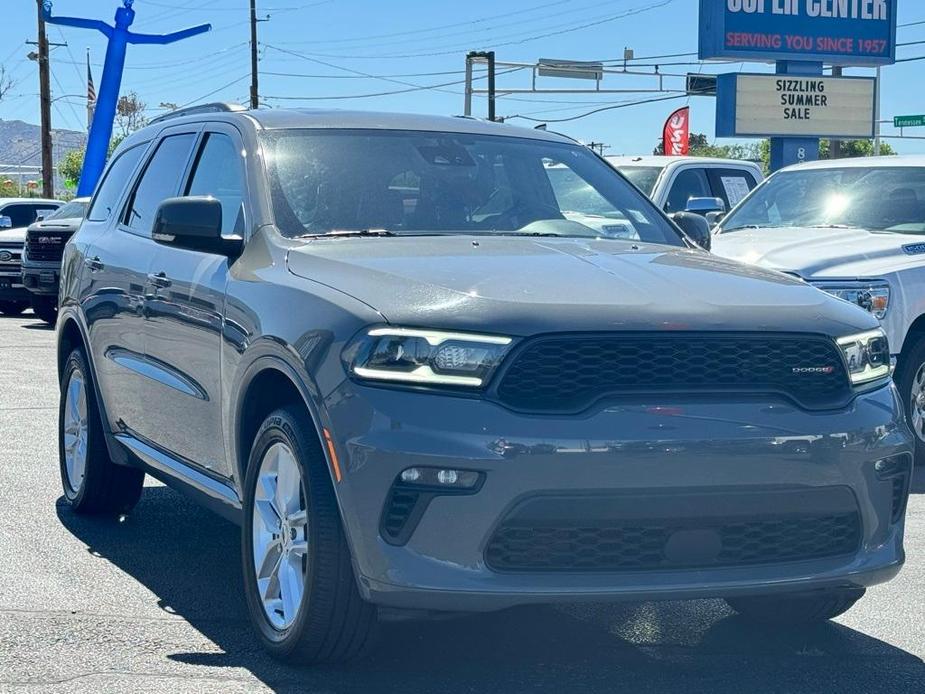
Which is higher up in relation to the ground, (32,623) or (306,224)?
(306,224)

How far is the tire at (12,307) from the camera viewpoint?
24.1 m

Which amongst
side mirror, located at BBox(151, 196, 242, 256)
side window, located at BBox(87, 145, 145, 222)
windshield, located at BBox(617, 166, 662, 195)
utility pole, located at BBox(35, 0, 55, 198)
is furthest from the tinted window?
utility pole, located at BBox(35, 0, 55, 198)

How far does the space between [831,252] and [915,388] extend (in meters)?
0.93

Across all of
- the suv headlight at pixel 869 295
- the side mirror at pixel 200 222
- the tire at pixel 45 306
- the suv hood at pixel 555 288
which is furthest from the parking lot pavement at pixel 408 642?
the tire at pixel 45 306

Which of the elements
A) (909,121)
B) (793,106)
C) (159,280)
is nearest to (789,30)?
(793,106)

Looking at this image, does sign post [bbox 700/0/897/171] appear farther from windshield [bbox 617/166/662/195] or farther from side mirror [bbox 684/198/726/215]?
side mirror [bbox 684/198/726/215]

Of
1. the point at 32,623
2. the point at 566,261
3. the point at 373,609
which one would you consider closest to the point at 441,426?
the point at 373,609

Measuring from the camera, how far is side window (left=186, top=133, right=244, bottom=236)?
595 centimetres

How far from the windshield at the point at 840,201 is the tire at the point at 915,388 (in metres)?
1.02

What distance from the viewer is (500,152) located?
6.40m

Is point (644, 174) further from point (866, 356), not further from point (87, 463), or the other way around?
point (866, 356)

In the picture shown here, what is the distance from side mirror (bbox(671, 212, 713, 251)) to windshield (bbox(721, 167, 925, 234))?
11.8 ft

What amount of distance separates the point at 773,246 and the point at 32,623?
534 centimetres

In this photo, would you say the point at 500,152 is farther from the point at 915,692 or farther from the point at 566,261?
the point at 915,692
